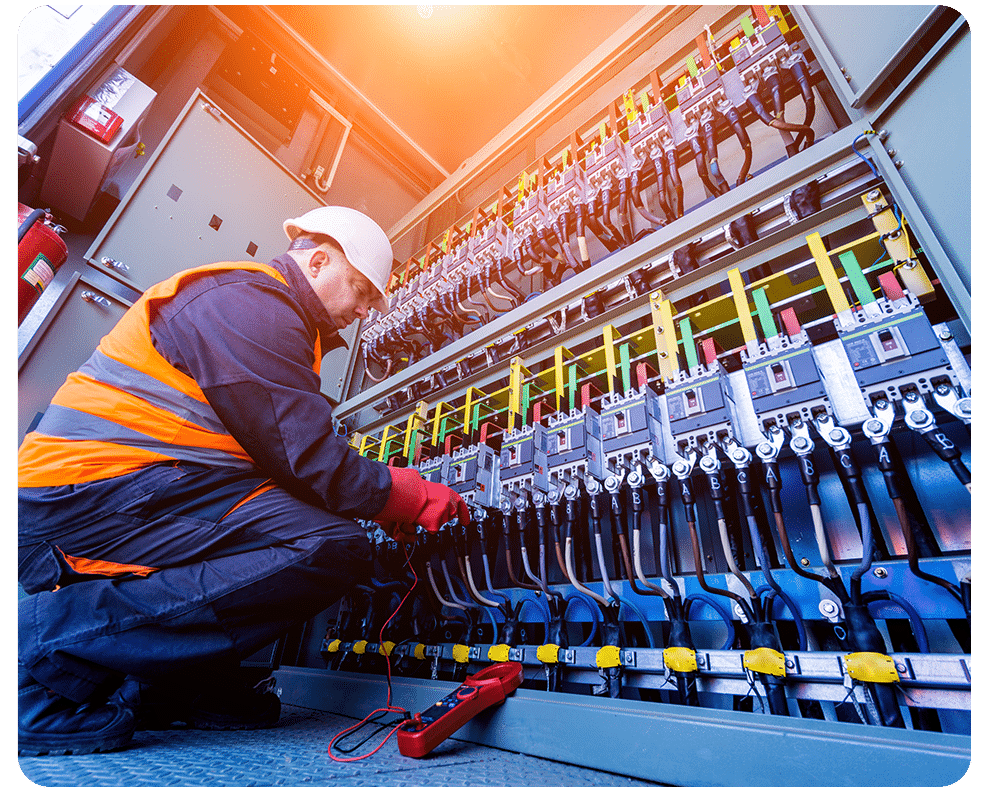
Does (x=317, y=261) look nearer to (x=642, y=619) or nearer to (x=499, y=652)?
(x=499, y=652)

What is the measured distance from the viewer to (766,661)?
904mm

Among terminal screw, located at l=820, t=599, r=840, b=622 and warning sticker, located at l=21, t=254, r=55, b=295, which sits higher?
warning sticker, located at l=21, t=254, r=55, b=295

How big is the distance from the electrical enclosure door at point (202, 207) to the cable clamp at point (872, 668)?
290cm

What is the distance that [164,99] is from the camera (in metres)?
2.89

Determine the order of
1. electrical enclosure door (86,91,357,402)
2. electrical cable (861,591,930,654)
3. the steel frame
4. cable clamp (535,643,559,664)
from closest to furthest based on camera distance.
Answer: the steel frame → electrical cable (861,591,930,654) → cable clamp (535,643,559,664) → electrical enclosure door (86,91,357,402)

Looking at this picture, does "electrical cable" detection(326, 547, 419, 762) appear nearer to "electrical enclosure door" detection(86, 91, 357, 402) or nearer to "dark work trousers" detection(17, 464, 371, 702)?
"dark work trousers" detection(17, 464, 371, 702)

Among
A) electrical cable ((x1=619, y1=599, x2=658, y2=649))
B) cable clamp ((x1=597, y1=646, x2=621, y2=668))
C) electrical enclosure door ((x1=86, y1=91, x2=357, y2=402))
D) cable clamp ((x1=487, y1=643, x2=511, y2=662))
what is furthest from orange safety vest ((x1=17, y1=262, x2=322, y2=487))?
electrical enclosure door ((x1=86, y1=91, x2=357, y2=402))

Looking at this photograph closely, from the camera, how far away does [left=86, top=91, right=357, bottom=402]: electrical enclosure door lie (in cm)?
247

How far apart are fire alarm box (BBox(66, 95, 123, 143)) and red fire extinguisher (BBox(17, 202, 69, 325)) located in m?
0.45

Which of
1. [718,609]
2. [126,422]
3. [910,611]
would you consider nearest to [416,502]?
[126,422]

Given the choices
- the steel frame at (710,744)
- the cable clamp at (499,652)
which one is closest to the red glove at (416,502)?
the cable clamp at (499,652)

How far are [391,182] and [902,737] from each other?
4.69 meters

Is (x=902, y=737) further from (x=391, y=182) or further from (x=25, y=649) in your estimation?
(x=391, y=182)

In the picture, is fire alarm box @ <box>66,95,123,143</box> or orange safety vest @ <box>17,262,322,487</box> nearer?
orange safety vest @ <box>17,262,322,487</box>
